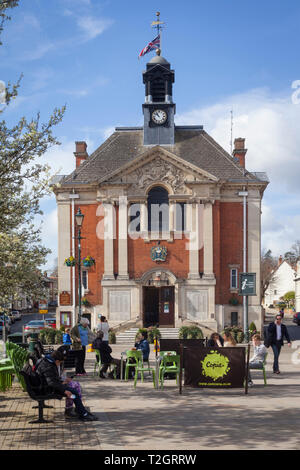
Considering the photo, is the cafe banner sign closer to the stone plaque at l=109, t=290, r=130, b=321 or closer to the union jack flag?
the stone plaque at l=109, t=290, r=130, b=321

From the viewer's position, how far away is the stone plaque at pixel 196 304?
36.9 m

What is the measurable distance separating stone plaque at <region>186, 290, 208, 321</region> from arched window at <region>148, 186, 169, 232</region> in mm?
4721

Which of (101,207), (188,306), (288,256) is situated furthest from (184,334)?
(288,256)

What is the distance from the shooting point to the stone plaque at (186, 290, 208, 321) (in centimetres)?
3694

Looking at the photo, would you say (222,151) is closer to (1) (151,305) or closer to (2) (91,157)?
(2) (91,157)

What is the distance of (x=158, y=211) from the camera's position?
124 ft

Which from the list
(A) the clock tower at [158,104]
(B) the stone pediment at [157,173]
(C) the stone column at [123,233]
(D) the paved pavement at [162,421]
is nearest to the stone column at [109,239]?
(C) the stone column at [123,233]

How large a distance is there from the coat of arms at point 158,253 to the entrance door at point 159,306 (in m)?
2.03

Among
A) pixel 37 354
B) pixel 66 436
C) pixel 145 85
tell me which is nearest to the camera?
pixel 66 436

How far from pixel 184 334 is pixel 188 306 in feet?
14.9

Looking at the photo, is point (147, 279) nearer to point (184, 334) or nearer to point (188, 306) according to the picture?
point (188, 306)

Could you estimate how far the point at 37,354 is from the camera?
14773 mm

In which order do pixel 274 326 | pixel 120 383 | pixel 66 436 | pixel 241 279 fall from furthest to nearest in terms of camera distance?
pixel 241 279, pixel 274 326, pixel 120 383, pixel 66 436

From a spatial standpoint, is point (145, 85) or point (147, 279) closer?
point (147, 279)
